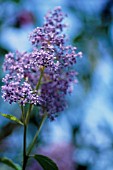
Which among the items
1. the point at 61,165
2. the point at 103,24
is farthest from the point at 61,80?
the point at 103,24

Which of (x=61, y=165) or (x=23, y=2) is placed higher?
(x=23, y=2)

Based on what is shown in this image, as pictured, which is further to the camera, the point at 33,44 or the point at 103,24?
the point at 103,24

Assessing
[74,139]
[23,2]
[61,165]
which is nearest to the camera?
[61,165]

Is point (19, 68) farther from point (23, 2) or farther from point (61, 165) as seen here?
point (23, 2)

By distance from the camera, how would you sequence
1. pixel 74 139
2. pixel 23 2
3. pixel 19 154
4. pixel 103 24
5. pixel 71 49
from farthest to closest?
pixel 23 2, pixel 103 24, pixel 74 139, pixel 19 154, pixel 71 49

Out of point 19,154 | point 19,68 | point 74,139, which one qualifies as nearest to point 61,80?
point 19,68

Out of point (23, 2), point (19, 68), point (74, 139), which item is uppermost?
point (23, 2)

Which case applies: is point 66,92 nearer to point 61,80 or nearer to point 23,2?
point 61,80
